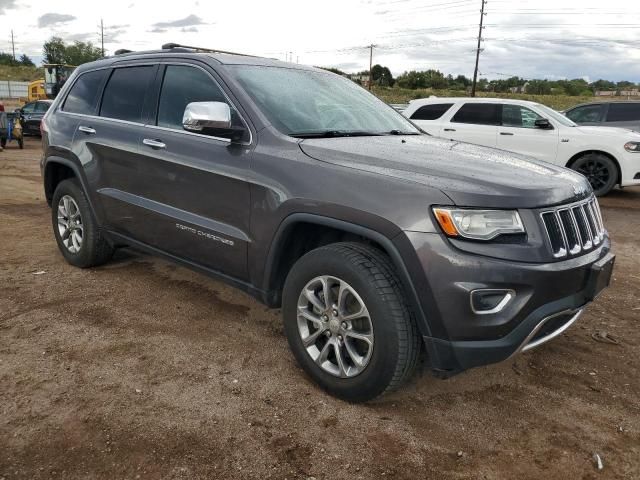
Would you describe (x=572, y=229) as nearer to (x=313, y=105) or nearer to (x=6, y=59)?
(x=313, y=105)

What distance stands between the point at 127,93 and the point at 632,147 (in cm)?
858

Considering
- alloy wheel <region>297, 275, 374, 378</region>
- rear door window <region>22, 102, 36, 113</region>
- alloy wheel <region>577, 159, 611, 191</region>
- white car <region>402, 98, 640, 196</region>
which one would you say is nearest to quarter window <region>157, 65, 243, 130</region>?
alloy wheel <region>297, 275, 374, 378</region>

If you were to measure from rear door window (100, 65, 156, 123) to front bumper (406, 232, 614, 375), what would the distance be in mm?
2575

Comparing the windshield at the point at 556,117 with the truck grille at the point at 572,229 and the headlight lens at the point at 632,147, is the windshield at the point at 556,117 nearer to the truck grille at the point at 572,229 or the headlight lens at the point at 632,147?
the headlight lens at the point at 632,147

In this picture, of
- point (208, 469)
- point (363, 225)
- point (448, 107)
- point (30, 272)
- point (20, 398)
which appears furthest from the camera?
point (448, 107)

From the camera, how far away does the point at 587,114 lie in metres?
12.5

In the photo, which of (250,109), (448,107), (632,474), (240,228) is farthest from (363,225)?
(448,107)

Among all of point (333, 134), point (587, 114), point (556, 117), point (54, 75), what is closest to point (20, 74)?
point (54, 75)

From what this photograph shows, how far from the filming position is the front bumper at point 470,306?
7.69 feet

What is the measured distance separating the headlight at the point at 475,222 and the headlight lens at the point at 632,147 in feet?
27.3

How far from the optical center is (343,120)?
356 centimetres

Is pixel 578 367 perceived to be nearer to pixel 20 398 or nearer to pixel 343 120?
pixel 343 120

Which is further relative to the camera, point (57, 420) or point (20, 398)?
point (20, 398)

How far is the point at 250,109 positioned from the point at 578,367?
2586 mm
